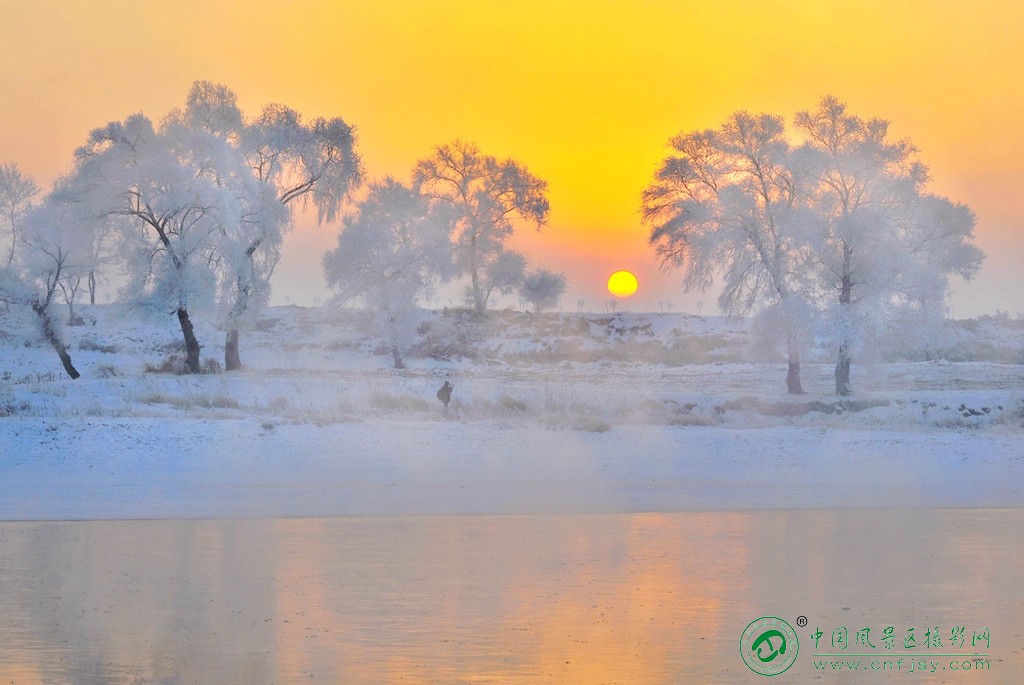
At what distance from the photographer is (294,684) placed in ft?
24.2

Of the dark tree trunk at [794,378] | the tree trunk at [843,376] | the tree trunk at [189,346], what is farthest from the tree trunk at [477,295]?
the tree trunk at [843,376]

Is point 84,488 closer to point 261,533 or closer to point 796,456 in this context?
point 261,533

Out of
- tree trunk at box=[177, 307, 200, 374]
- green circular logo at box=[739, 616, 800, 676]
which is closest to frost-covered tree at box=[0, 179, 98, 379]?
tree trunk at box=[177, 307, 200, 374]

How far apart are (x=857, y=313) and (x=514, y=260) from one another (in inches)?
1399

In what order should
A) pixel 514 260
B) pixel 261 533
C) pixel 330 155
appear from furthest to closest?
pixel 514 260
pixel 330 155
pixel 261 533

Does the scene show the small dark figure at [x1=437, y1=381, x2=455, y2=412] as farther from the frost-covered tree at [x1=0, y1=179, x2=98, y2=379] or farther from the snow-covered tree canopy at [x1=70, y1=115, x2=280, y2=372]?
the frost-covered tree at [x1=0, y1=179, x2=98, y2=379]

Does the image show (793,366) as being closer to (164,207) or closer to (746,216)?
(746,216)

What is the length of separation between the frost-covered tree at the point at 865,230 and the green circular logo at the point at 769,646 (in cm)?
2616

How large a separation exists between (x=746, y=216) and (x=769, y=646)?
94.3 ft

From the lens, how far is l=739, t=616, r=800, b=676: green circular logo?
795 centimetres

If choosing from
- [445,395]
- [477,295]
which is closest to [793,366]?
[445,395]

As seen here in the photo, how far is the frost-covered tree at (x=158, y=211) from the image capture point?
117ft

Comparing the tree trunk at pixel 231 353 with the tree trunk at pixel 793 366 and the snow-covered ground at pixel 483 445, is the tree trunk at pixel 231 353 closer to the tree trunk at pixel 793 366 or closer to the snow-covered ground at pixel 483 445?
the snow-covered ground at pixel 483 445

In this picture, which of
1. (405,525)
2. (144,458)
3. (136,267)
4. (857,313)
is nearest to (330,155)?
(136,267)
